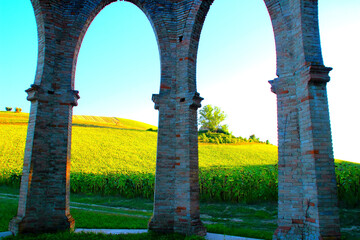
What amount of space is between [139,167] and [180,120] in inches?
693

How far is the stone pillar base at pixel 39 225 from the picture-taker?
6.20 m

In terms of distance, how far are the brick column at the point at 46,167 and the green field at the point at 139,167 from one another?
27.9 ft

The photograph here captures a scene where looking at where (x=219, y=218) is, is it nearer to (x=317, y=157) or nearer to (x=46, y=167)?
(x=317, y=157)

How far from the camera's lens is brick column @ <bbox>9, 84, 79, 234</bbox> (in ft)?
21.1

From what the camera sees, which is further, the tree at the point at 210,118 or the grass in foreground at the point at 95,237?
the tree at the point at 210,118

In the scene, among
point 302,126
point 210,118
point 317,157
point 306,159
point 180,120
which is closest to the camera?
point 317,157

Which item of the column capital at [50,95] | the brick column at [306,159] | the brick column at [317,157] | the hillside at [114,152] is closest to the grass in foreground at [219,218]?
the brick column at [306,159]

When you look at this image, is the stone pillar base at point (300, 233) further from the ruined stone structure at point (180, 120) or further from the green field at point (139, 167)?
the green field at point (139, 167)

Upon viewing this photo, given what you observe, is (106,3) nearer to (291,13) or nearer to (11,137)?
(291,13)

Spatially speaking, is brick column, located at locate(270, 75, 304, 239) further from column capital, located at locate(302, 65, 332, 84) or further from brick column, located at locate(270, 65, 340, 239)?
column capital, located at locate(302, 65, 332, 84)

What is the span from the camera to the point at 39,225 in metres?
6.41

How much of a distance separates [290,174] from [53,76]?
22.3 feet

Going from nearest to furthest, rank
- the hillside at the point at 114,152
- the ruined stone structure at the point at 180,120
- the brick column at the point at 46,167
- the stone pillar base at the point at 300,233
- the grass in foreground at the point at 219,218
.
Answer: the stone pillar base at the point at 300,233 → the ruined stone structure at the point at 180,120 → the brick column at the point at 46,167 → the grass in foreground at the point at 219,218 → the hillside at the point at 114,152

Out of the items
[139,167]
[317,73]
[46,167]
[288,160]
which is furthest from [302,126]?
[139,167]
